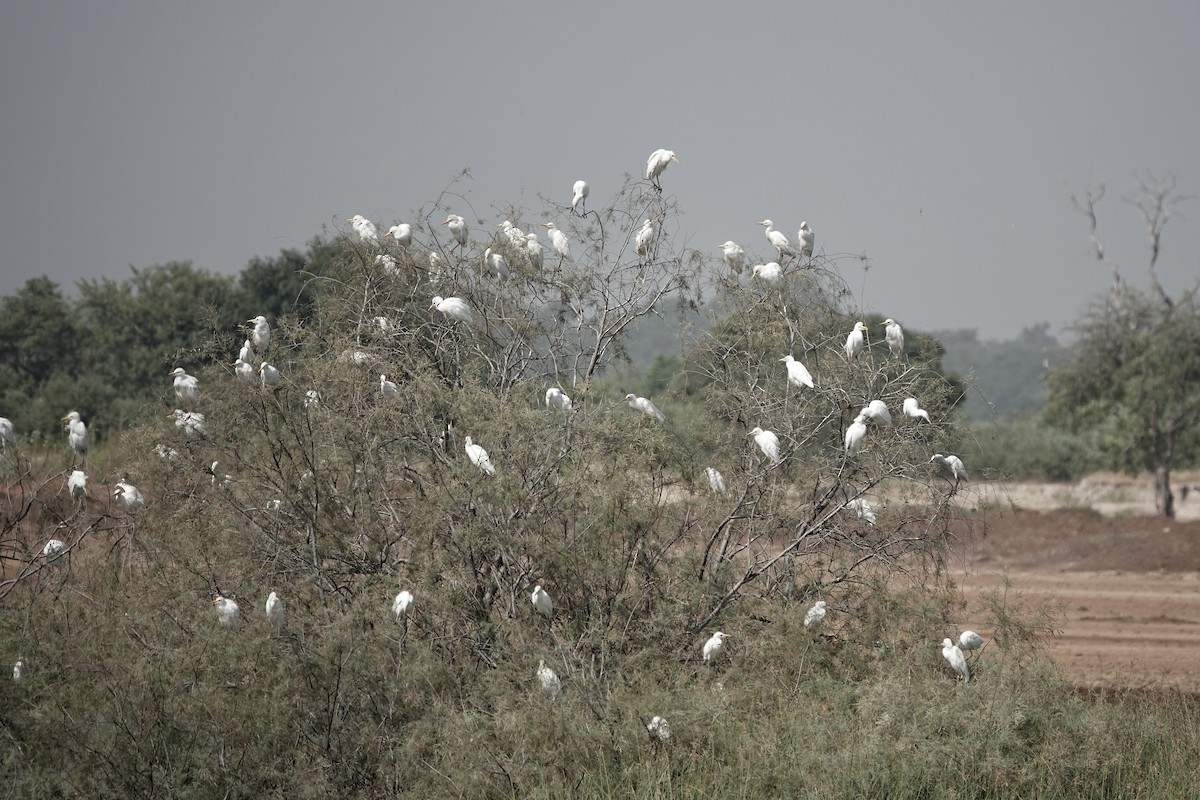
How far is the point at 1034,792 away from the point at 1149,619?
34.5ft

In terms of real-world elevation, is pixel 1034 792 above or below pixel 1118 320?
below

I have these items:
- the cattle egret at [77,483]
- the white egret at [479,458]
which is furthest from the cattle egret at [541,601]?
the cattle egret at [77,483]

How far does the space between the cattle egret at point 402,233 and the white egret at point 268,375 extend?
1543 mm

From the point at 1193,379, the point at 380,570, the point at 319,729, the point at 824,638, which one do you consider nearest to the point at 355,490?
the point at 380,570

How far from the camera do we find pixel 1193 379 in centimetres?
2714

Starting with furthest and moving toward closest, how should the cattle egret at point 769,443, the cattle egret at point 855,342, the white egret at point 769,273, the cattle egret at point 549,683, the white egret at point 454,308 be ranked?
the white egret at point 769,273 < the white egret at point 454,308 < the cattle egret at point 855,342 < the cattle egret at point 769,443 < the cattle egret at point 549,683

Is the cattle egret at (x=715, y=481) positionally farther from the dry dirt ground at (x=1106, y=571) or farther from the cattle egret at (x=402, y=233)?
the cattle egret at (x=402, y=233)

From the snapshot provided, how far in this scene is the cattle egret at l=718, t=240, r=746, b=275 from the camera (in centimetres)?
938

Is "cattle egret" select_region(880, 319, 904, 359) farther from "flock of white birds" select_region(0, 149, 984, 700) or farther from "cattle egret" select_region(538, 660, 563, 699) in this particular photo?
"cattle egret" select_region(538, 660, 563, 699)

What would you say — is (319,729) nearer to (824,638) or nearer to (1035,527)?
(824,638)

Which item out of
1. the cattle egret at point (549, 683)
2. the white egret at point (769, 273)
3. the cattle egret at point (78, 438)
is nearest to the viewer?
the cattle egret at point (549, 683)

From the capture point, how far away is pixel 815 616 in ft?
25.5

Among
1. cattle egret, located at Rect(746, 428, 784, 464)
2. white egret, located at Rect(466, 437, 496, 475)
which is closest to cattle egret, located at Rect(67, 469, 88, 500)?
white egret, located at Rect(466, 437, 496, 475)

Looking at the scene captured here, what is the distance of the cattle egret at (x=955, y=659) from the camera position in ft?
25.9
